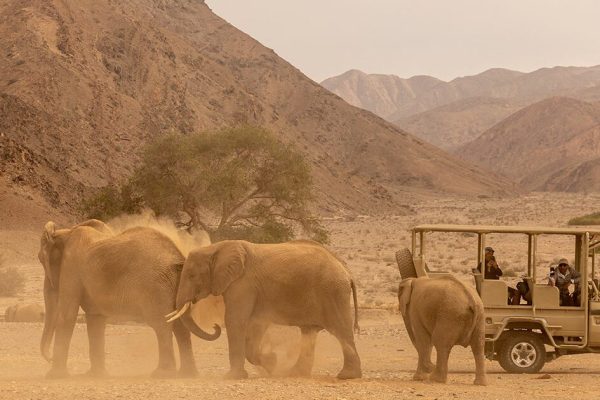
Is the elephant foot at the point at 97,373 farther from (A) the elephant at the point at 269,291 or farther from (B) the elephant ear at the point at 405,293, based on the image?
(B) the elephant ear at the point at 405,293

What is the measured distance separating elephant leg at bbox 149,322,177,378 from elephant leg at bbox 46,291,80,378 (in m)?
1.22

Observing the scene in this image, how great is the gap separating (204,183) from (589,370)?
21874 mm

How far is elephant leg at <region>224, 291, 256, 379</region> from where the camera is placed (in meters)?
13.7

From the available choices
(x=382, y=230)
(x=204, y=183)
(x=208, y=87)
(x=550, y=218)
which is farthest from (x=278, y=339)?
(x=208, y=87)

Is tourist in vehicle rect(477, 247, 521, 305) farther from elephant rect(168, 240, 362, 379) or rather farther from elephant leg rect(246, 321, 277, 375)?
elephant leg rect(246, 321, 277, 375)

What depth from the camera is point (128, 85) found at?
309 ft

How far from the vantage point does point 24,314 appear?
23.2m

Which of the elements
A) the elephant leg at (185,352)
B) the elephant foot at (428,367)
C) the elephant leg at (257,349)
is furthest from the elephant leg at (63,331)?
the elephant foot at (428,367)

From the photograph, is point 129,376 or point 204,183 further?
point 204,183

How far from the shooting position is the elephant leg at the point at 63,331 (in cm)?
1416

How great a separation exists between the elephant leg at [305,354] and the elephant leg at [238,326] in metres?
0.90

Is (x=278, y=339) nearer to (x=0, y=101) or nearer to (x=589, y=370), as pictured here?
(x=589, y=370)

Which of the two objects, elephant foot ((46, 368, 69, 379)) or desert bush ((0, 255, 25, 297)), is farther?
desert bush ((0, 255, 25, 297))

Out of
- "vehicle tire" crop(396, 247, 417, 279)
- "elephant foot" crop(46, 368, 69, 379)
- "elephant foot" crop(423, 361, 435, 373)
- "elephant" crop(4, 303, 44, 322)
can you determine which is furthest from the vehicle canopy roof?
"elephant" crop(4, 303, 44, 322)
